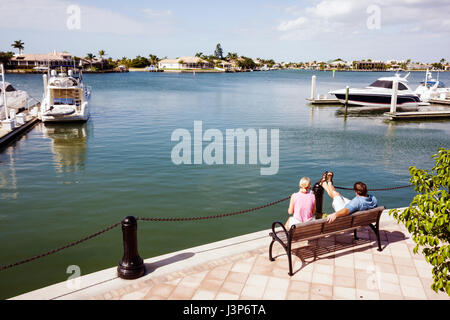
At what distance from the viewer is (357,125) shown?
32.3m

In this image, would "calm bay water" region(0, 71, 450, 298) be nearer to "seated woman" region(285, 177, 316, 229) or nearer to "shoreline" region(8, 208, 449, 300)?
"shoreline" region(8, 208, 449, 300)

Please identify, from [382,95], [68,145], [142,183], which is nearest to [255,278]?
[142,183]

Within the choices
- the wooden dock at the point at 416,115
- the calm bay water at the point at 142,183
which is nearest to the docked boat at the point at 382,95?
the wooden dock at the point at 416,115

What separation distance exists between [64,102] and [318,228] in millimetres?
30273

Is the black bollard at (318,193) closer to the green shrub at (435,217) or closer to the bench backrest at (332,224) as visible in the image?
the bench backrest at (332,224)

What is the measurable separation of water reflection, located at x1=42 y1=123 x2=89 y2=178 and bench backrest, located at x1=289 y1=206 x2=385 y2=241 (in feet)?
42.3

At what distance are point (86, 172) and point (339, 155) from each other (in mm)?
13197

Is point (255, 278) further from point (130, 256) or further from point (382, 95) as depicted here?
point (382, 95)

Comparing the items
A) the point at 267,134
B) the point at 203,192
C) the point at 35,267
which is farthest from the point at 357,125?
the point at 35,267

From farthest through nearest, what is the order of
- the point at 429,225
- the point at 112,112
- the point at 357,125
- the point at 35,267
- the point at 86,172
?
the point at 112,112, the point at 357,125, the point at 86,172, the point at 35,267, the point at 429,225

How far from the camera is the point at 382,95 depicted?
41594mm

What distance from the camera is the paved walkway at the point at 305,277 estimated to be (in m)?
5.48

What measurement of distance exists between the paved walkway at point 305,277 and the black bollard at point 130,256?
17cm
